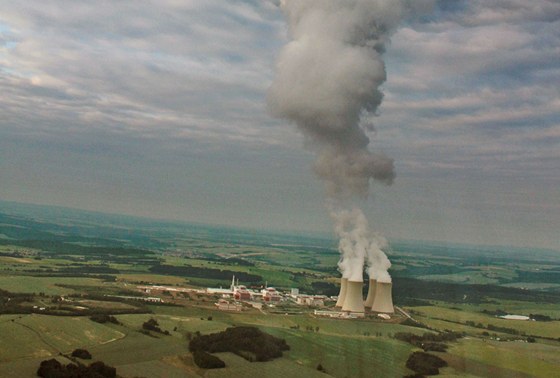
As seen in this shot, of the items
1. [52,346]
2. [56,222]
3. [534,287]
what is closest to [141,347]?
[52,346]

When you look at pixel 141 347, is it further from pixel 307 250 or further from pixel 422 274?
pixel 307 250

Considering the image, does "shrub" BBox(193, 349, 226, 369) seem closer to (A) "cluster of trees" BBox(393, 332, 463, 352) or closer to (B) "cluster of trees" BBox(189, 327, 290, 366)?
(B) "cluster of trees" BBox(189, 327, 290, 366)

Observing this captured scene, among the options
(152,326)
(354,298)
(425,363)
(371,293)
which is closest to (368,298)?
(371,293)

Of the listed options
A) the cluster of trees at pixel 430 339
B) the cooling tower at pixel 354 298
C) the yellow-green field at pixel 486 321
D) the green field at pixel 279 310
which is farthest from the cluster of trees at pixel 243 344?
the yellow-green field at pixel 486 321

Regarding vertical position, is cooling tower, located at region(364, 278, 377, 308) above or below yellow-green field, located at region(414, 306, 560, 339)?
above

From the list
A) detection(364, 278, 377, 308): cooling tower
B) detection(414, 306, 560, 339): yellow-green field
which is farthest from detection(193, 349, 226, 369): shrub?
detection(364, 278, 377, 308): cooling tower

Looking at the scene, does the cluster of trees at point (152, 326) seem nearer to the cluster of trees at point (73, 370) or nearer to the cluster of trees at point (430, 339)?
the cluster of trees at point (73, 370)

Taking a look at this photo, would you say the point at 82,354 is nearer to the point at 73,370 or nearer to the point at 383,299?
the point at 73,370
